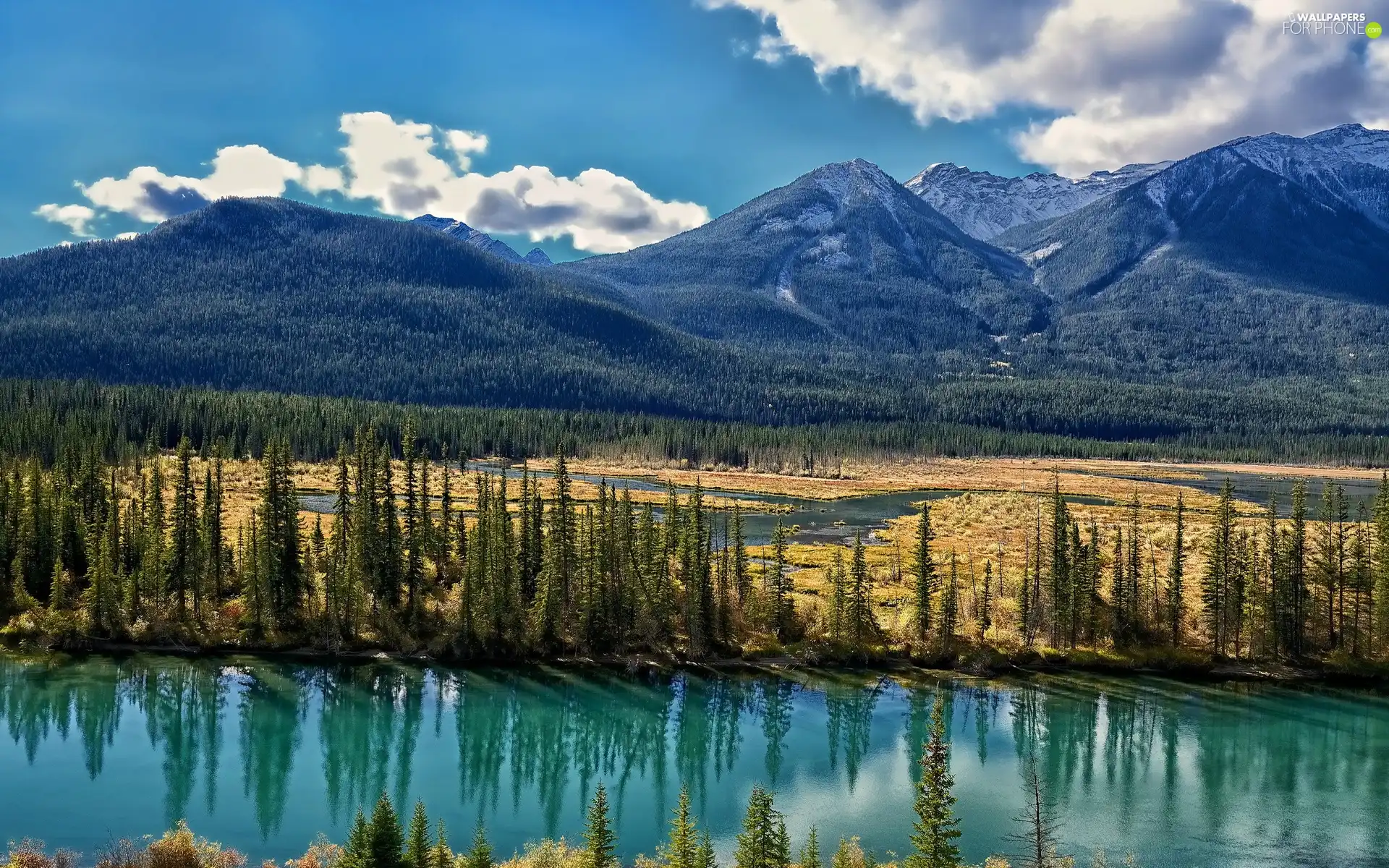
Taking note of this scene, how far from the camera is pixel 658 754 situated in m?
50.5

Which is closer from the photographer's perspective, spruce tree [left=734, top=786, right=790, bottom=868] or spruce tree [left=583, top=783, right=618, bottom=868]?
spruce tree [left=734, top=786, right=790, bottom=868]

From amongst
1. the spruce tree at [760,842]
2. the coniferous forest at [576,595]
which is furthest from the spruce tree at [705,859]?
the coniferous forest at [576,595]

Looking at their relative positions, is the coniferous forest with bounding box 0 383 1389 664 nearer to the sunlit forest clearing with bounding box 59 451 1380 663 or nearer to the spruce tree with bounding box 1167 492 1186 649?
the spruce tree with bounding box 1167 492 1186 649

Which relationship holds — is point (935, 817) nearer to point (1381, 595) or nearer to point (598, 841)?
point (598, 841)

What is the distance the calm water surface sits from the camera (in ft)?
135

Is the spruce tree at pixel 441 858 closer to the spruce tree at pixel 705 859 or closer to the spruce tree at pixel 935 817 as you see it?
the spruce tree at pixel 705 859

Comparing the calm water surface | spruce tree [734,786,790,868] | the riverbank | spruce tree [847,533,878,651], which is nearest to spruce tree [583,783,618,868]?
spruce tree [734,786,790,868]

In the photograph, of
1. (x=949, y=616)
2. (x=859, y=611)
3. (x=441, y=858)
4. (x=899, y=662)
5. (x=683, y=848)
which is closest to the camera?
(x=683, y=848)

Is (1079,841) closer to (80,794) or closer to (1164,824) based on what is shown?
(1164,824)

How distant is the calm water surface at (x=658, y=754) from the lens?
4112 centimetres

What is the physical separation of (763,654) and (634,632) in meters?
9.15

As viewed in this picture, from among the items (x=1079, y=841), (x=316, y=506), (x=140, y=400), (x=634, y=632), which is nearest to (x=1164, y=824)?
(x=1079, y=841)

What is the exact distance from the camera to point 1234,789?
155 ft

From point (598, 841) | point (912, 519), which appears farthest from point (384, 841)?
point (912, 519)
